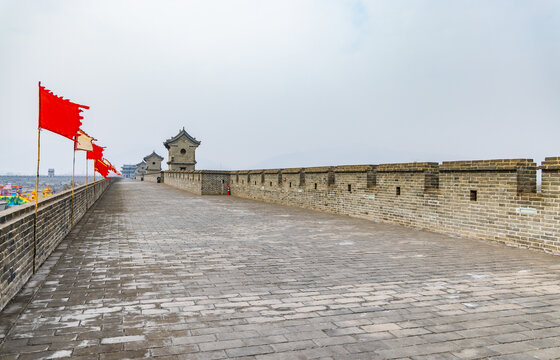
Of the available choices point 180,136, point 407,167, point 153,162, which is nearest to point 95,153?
point 407,167

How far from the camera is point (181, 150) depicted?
53250 millimetres

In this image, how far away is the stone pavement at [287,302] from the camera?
297 cm

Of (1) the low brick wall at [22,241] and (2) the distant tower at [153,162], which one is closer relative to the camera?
(1) the low brick wall at [22,241]

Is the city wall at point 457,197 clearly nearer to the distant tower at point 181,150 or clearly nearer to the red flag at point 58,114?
the red flag at point 58,114

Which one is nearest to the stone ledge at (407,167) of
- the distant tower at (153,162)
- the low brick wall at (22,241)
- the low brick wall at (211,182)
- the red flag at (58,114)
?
the red flag at (58,114)

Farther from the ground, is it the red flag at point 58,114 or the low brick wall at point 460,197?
the red flag at point 58,114

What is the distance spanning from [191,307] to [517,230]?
6.71 meters

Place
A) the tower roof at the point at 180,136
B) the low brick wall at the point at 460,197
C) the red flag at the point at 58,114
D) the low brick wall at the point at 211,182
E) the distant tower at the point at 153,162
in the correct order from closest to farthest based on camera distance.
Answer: the red flag at the point at 58,114, the low brick wall at the point at 460,197, the low brick wall at the point at 211,182, the tower roof at the point at 180,136, the distant tower at the point at 153,162

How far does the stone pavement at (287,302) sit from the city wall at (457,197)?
2.22ft

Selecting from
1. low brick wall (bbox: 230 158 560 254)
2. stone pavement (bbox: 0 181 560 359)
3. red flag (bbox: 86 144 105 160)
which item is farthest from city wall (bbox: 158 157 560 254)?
red flag (bbox: 86 144 105 160)

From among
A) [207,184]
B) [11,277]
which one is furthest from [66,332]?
[207,184]

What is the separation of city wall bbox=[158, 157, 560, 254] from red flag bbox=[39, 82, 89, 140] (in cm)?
818

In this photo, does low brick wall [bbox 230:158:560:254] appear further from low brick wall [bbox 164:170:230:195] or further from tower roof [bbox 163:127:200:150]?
tower roof [bbox 163:127:200:150]

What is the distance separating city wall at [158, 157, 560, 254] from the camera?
696 cm
